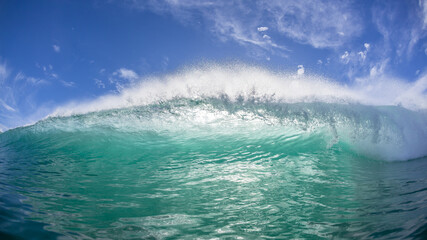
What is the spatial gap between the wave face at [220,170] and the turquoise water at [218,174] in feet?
0.09

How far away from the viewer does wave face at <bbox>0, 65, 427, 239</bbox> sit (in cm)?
241

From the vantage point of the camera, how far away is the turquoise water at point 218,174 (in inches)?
93.7

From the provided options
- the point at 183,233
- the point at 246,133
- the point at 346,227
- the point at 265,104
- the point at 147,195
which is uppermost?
the point at 265,104

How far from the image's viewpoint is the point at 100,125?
8.28 meters

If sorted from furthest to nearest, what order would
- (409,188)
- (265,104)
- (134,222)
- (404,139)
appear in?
(404,139) → (265,104) → (409,188) → (134,222)

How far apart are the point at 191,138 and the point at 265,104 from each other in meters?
3.31

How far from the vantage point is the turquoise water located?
238 cm

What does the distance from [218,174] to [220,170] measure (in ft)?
0.96

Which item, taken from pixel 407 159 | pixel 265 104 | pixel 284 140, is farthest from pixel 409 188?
pixel 407 159

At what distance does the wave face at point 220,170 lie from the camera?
241 centimetres

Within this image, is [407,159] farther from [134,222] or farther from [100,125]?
[100,125]

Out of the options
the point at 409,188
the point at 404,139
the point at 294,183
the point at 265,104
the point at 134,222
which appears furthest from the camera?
the point at 404,139

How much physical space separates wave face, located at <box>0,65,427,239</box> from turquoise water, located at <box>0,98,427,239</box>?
1.1 inches

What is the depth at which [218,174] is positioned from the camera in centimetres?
486
